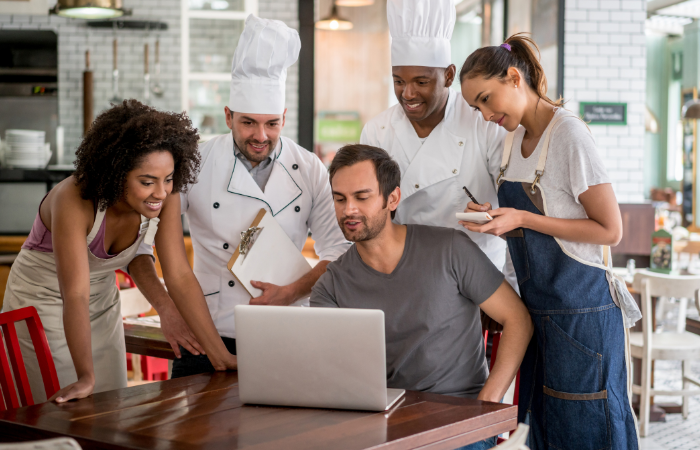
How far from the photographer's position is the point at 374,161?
78.0 inches

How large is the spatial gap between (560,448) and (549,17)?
424cm

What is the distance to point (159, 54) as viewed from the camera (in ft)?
21.6

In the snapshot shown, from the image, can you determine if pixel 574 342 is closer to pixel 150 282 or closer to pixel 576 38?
pixel 150 282

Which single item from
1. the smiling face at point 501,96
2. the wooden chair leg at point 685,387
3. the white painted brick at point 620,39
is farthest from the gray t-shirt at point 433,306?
the white painted brick at point 620,39

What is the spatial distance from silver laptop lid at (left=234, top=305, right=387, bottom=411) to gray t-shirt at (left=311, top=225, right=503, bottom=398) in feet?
1.33

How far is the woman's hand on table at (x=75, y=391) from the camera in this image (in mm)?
1583

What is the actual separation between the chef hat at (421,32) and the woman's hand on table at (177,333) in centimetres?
111

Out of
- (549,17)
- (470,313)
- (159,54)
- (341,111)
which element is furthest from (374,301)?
(341,111)

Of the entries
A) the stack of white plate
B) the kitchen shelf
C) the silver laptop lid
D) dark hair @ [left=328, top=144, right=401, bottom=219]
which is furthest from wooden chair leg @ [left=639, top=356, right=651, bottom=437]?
the stack of white plate

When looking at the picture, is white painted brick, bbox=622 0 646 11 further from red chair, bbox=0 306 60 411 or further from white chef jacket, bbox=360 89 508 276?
red chair, bbox=0 306 60 411

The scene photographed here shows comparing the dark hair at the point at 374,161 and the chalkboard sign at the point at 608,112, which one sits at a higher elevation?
the chalkboard sign at the point at 608,112

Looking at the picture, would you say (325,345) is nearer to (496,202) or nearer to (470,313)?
(470,313)

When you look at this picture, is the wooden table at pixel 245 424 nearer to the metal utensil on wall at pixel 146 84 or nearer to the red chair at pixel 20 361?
the red chair at pixel 20 361

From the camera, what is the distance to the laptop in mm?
1424
